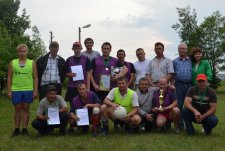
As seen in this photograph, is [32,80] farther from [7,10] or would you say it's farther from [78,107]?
[7,10]

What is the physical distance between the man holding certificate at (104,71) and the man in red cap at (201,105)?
1.70 m

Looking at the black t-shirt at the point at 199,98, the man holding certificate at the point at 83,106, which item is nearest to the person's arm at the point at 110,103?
the man holding certificate at the point at 83,106

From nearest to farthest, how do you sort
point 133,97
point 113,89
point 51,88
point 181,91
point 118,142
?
point 118,142 < point 51,88 < point 133,97 < point 113,89 < point 181,91

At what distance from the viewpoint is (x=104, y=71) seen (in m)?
9.87

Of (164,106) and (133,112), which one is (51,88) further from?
(164,106)

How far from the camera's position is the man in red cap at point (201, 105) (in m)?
9.02

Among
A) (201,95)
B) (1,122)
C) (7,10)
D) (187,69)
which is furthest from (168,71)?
(7,10)

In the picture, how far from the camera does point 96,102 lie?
9.34 meters

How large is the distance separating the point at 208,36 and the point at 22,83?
174ft

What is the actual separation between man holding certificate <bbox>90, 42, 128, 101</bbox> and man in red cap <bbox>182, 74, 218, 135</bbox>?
1699mm

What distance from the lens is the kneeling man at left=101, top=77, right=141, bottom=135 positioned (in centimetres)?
917

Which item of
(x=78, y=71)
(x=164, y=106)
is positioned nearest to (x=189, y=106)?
(x=164, y=106)

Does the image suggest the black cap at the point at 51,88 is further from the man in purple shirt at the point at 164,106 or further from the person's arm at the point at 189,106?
the person's arm at the point at 189,106

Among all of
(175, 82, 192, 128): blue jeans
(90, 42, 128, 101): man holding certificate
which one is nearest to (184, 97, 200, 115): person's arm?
(175, 82, 192, 128): blue jeans
